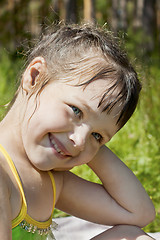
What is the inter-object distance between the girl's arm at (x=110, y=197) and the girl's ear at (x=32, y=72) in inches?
19.3

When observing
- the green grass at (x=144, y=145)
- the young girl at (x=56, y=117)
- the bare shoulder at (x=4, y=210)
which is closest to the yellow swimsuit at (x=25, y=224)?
the young girl at (x=56, y=117)

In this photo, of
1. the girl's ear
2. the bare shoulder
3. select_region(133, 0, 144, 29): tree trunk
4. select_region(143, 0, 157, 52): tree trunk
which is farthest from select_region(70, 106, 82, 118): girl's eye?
select_region(133, 0, 144, 29): tree trunk

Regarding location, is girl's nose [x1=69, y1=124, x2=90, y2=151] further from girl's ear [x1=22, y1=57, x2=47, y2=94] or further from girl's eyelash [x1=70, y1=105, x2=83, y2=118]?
girl's ear [x1=22, y1=57, x2=47, y2=94]

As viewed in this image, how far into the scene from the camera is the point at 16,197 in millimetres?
1624

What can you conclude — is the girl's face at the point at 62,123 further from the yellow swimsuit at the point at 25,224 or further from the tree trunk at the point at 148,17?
the tree trunk at the point at 148,17

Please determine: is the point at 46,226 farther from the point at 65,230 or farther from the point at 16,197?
the point at 65,230

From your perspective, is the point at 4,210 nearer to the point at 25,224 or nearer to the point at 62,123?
the point at 25,224

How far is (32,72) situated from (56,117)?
0.27m

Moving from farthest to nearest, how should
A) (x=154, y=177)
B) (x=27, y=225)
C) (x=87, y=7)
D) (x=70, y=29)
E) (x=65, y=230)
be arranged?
(x=87, y=7) → (x=154, y=177) → (x=65, y=230) → (x=70, y=29) → (x=27, y=225)

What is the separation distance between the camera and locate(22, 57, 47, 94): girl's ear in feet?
5.80

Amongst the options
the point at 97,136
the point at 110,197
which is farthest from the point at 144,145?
the point at 97,136

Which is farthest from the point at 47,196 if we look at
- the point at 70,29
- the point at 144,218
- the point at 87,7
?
the point at 87,7

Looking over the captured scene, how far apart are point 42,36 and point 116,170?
2.35ft

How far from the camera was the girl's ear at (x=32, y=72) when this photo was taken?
5.80 ft
